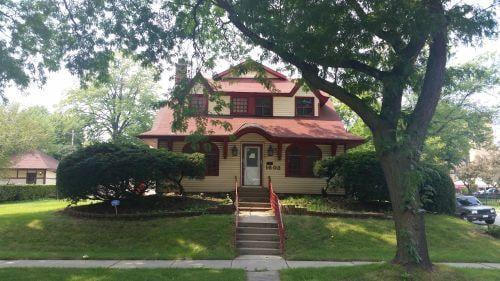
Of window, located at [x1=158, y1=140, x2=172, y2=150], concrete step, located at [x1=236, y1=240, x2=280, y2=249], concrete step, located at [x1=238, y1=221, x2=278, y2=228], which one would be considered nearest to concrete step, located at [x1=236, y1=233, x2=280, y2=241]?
concrete step, located at [x1=236, y1=240, x2=280, y2=249]

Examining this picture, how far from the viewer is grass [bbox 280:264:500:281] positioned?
8.53 meters

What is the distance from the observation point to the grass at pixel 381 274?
8531mm

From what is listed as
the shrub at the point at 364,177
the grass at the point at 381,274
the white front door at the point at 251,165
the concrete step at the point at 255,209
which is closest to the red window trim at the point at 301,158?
the white front door at the point at 251,165

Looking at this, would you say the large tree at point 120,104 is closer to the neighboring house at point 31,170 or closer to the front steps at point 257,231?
the neighboring house at point 31,170

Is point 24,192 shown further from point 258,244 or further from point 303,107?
point 258,244

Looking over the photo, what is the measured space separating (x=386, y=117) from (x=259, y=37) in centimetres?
355

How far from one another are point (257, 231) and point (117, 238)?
459 centimetres

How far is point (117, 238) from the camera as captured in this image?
1371cm

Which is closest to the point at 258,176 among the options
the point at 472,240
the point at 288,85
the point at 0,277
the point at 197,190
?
the point at 197,190

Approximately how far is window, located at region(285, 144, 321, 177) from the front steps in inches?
167

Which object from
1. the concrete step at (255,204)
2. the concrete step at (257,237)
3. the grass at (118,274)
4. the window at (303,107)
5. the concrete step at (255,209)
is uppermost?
the window at (303,107)

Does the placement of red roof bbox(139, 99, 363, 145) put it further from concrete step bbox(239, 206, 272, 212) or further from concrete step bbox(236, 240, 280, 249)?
concrete step bbox(236, 240, 280, 249)

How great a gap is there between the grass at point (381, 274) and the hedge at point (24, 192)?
99.2 ft

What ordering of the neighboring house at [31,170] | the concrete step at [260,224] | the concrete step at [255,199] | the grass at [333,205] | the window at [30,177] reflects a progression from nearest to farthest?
the concrete step at [260,224] < the grass at [333,205] < the concrete step at [255,199] < the neighboring house at [31,170] < the window at [30,177]
